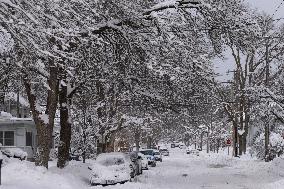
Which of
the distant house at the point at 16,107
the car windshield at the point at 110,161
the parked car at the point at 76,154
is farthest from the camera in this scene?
the distant house at the point at 16,107

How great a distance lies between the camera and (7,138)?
4800 centimetres

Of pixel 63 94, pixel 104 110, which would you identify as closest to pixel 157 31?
pixel 63 94

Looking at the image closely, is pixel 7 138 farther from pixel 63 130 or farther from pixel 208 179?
pixel 208 179

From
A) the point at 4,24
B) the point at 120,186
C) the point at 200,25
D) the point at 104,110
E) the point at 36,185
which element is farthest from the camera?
the point at 104,110

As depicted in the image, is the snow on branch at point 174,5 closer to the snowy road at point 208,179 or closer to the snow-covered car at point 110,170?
the snowy road at point 208,179

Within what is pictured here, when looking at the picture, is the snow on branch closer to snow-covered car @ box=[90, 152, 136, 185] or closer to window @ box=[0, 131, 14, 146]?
snow-covered car @ box=[90, 152, 136, 185]

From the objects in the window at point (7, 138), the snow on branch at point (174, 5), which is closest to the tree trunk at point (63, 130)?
the snow on branch at point (174, 5)

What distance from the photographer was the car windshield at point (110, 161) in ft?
79.6

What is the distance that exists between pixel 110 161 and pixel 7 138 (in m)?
25.7

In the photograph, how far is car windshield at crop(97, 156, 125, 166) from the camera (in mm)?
24270

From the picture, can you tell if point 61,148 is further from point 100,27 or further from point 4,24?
point 4,24

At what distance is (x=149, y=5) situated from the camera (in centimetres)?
1928

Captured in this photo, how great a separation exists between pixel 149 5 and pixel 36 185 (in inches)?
288

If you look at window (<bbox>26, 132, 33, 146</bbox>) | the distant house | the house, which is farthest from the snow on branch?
the distant house
